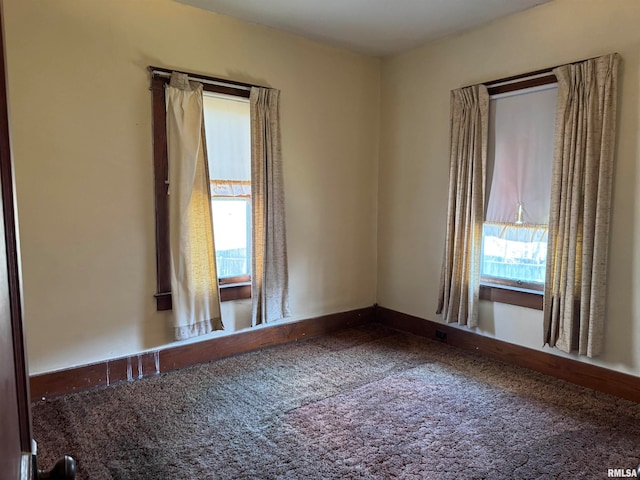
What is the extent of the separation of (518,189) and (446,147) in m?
0.75

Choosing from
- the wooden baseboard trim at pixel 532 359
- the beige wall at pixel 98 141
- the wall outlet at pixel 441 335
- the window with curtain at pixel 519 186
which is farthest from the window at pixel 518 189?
the beige wall at pixel 98 141

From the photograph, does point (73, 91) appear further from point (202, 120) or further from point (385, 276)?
point (385, 276)

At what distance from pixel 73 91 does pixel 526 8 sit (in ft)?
10.4

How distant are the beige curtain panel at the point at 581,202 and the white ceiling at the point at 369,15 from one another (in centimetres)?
76

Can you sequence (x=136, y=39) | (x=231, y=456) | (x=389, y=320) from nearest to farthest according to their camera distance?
(x=231, y=456) → (x=136, y=39) → (x=389, y=320)

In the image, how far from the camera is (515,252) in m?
3.43

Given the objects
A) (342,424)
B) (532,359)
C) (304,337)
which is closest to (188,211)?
(304,337)

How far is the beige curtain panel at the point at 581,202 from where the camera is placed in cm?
281

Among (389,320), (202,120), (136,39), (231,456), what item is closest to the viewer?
(231,456)

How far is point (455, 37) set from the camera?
3.70m

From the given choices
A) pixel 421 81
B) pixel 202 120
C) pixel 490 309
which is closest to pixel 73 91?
pixel 202 120

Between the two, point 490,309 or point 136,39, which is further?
point 490,309

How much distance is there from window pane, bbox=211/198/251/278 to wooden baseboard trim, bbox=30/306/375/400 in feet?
1.84

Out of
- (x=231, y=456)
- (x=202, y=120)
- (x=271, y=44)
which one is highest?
(x=271, y=44)
